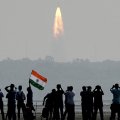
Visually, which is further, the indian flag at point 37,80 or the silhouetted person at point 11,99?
the indian flag at point 37,80

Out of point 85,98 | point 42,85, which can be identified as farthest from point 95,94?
point 42,85

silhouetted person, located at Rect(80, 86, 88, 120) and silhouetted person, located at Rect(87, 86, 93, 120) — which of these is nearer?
silhouetted person, located at Rect(80, 86, 88, 120)

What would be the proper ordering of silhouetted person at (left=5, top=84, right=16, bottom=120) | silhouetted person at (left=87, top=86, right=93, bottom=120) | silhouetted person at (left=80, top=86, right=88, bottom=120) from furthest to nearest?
1. silhouetted person at (left=87, top=86, right=93, bottom=120)
2. silhouetted person at (left=80, top=86, right=88, bottom=120)
3. silhouetted person at (left=5, top=84, right=16, bottom=120)

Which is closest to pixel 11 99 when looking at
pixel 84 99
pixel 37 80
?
pixel 37 80

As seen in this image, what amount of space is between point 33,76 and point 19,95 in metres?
1.17

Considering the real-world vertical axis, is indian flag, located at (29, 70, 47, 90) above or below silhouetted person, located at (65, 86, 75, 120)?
above

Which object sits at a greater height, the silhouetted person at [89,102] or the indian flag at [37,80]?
the indian flag at [37,80]

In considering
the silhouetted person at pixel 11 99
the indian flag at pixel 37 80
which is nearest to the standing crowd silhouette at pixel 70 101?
the silhouetted person at pixel 11 99

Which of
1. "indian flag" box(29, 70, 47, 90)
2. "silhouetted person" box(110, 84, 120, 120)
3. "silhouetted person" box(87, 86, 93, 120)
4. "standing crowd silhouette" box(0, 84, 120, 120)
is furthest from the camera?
"indian flag" box(29, 70, 47, 90)

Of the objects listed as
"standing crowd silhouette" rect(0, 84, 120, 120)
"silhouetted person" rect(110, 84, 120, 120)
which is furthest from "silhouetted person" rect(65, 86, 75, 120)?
"silhouetted person" rect(110, 84, 120, 120)

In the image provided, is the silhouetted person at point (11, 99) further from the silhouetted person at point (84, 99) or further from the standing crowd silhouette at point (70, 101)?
the silhouetted person at point (84, 99)

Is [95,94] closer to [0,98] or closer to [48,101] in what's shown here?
[48,101]

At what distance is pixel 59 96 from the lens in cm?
3397

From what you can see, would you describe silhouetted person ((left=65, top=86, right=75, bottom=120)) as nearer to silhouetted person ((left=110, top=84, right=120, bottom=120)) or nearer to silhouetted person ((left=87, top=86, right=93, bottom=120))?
silhouetted person ((left=87, top=86, right=93, bottom=120))
